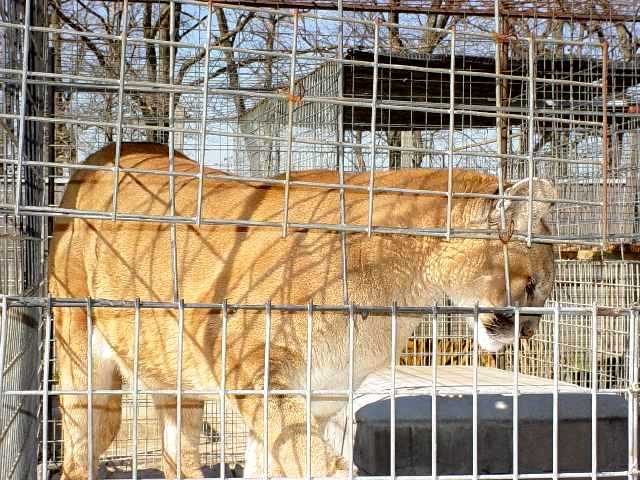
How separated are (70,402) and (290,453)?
1515 millimetres

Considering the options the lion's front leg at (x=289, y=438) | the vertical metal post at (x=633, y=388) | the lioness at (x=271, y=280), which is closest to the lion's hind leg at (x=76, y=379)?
the lioness at (x=271, y=280)

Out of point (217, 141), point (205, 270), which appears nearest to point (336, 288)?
point (205, 270)

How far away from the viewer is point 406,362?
8180 mm

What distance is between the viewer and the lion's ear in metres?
3.31

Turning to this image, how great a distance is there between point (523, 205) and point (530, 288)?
0.53 meters

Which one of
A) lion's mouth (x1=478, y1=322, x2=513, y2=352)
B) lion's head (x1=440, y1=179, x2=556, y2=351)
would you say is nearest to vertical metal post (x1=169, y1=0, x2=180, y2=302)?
lion's head (x1=440, y1=179, x2=556, y2=351)

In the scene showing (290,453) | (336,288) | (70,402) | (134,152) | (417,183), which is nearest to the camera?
(290,453)

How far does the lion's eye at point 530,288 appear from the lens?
381cm

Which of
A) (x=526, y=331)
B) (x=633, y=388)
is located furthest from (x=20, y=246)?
(x=633, y=388)

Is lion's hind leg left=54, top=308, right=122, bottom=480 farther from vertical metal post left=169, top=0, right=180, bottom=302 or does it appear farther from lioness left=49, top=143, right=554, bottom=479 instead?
vertical metal post left=169, top=0, right=180, bottom=302

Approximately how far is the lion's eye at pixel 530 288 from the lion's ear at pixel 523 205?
0.32 metres

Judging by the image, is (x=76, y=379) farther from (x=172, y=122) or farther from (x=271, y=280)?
(x=172, y=122)

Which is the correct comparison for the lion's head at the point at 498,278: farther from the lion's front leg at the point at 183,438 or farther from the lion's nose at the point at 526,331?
the lion's front leg at the point at 183,438

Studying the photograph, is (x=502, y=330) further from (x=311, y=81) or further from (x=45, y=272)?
(x=311, y=81)
